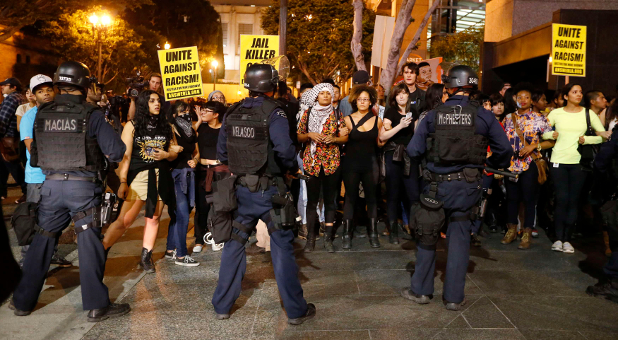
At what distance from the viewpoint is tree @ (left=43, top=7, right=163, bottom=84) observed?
3466cm

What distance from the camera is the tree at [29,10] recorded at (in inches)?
832

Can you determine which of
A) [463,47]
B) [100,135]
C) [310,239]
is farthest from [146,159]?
[463,47]

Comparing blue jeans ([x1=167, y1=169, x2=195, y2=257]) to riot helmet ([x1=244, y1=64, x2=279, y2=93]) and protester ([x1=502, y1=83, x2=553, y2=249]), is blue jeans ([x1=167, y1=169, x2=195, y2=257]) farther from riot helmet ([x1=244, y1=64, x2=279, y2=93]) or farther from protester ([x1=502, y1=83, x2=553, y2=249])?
protester ([x1=502, y1=83, x2=553, y2=249])

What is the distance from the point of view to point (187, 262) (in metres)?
6.60

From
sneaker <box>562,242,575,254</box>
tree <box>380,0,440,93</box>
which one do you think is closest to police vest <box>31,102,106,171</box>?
sneaker <box>562,242,575,254</box>

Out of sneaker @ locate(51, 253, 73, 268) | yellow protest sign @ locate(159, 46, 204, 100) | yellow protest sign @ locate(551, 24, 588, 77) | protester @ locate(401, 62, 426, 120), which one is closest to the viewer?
sneaker @ locate(51, 253, 73, 268)

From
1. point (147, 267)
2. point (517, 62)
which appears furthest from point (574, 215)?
point (517, 62)

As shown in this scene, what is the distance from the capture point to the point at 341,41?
128 ft

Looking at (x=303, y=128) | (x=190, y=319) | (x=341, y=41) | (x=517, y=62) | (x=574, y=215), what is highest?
(x=341, y=41)

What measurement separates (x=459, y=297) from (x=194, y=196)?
3.53 m

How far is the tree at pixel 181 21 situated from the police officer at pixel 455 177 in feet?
Answer: 151

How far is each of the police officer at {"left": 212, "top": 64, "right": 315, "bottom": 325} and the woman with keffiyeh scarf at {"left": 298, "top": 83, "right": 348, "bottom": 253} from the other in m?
2.14

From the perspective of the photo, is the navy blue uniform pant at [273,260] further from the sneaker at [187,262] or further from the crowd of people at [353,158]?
the sneaker at [187,262]

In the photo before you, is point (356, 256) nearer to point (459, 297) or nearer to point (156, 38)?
point (459, 297)
